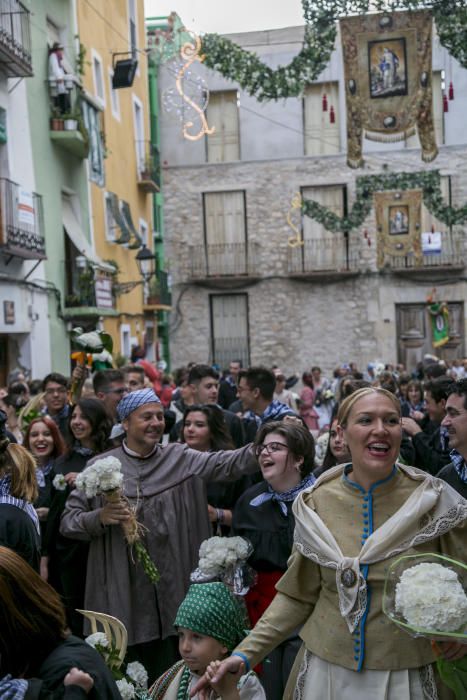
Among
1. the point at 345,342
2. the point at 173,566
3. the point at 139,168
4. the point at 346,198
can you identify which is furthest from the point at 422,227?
the point at 173,566

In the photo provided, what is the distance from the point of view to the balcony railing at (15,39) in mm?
14102

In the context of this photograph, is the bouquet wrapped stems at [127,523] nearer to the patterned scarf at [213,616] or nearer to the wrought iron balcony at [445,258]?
the patterned scarf at [213,616]

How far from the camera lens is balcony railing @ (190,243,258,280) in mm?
28203

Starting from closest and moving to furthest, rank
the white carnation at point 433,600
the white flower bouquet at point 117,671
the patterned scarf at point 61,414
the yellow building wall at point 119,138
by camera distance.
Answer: the white carnation at point 433,600 → the white flower bouquet at point 117,671 → the patterned scarf at point 61,414 → the yellow building wall at point 119,138

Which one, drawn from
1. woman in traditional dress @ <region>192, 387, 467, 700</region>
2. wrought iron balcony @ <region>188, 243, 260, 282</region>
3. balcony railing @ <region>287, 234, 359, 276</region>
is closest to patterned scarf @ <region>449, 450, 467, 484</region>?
woman in traditional dress @ <region>192, 387, 467, 700</region>

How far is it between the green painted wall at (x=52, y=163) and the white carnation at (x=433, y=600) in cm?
1475

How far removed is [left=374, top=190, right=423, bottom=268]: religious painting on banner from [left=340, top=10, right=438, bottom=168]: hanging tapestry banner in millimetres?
11256

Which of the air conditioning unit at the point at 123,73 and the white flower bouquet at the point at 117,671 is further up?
the air conditioning unit at the point at 123,73

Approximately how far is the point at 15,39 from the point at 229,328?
14903mm

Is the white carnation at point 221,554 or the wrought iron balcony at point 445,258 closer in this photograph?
the white carnation at point 221,554

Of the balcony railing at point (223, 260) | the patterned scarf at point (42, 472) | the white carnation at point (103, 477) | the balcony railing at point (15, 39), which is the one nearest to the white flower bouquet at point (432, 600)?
the white carnation at point (103, 477)

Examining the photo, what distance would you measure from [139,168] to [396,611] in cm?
2203

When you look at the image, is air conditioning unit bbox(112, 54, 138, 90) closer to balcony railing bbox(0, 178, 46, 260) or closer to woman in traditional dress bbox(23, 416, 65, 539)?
balcony railing bbox(0, 178, 46, 260)

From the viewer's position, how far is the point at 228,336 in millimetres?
28641
